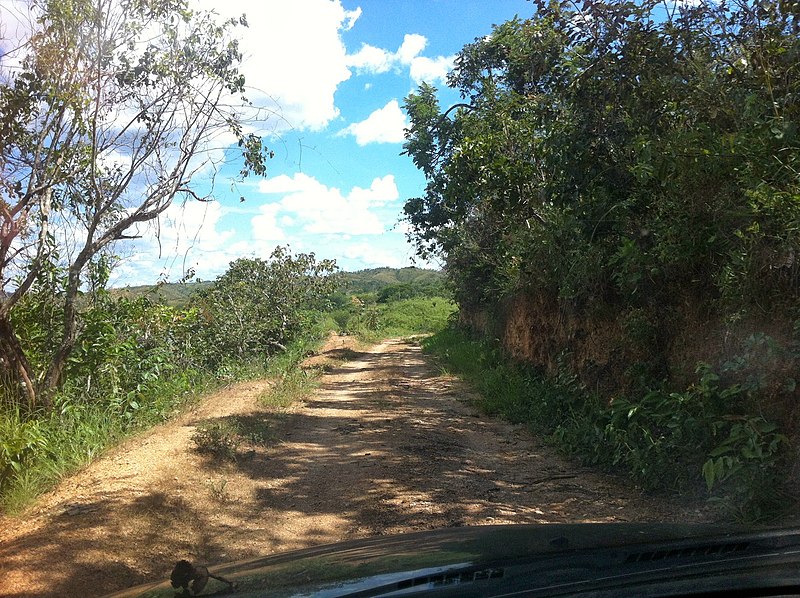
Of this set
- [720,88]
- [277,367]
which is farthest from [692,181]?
[277,367]

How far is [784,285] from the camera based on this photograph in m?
5.14

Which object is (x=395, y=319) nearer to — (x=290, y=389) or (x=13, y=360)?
(x=290, y=389)

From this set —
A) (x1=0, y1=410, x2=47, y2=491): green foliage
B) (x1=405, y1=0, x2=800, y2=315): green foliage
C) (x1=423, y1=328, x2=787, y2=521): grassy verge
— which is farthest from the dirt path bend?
(x1=405, y1=0, x2=800, y2=315): green foliage

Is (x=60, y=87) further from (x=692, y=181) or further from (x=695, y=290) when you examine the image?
(x=695, y=290)

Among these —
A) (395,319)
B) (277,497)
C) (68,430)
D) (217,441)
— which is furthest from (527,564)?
(395,319)

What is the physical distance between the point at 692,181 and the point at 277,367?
1213cm

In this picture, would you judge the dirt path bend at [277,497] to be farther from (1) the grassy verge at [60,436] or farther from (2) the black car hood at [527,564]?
(2) the black car hood at [527,564]

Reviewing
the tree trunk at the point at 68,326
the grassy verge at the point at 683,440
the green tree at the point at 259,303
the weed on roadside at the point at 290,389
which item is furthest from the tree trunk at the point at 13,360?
the green tree at the point at 259,303

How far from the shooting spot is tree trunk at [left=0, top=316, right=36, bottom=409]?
6.60 metres

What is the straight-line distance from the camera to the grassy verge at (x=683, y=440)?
4.65m

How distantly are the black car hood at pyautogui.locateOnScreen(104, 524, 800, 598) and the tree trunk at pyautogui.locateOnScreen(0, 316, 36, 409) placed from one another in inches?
200

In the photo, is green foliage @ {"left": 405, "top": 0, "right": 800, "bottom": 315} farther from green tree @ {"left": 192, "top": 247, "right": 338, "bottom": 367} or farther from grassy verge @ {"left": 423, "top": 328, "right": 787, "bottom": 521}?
green tree @ {"left": 192, "top": 247, "right": 338, "bottom": 367}

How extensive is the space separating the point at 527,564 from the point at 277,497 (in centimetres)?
433

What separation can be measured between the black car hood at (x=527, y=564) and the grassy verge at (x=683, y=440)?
2.15 meters
